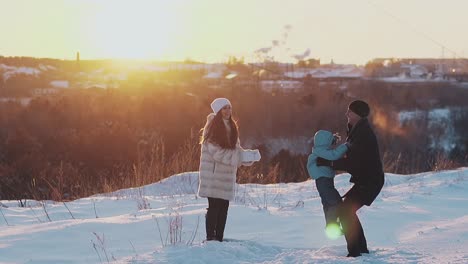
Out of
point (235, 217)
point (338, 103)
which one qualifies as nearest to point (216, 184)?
point (235, 217)

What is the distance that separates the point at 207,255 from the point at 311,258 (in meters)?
0.99

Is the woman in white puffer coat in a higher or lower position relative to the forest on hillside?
higher

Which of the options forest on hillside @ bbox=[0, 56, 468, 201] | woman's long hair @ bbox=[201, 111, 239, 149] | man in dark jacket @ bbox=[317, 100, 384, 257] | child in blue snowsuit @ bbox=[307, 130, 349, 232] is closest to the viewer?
man in dark jacket @ bbox=[317, 100, 384, 257]

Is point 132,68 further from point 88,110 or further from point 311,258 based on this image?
point 311,258

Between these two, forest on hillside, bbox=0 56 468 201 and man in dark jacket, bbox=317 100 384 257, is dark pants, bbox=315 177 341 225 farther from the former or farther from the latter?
forest on hillside, bbox=0 56 468 201

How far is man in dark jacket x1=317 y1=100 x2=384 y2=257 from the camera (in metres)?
6.24

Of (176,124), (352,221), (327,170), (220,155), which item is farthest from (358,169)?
(176,124)

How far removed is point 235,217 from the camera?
30.0 ft

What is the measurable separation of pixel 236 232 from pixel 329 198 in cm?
224

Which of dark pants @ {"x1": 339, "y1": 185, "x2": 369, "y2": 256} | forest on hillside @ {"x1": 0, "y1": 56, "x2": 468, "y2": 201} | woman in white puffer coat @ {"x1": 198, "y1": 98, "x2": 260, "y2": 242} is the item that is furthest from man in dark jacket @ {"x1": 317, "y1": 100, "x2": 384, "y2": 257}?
forest on hillside @ {"x1": 0, "y1": 56, "x2": 468, "y2": 201}

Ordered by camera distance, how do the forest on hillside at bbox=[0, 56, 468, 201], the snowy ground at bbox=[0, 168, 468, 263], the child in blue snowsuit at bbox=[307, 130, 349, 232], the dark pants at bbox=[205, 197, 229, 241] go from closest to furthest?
the child in blue snowsuit at bbox=[307, 130, 349, 232]
the snowy ground at bbox=[0, 168, 468, 263]
the dark pants at bbox=[205, 197, 229, 241]
the forest on hillside at bbox=[0, 56, 468, 201]

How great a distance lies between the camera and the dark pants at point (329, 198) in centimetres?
644

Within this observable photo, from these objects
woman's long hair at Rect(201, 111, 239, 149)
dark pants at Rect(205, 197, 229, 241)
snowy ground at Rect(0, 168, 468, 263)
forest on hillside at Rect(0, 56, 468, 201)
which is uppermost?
woman's long hair at Rect(201, 111, 239, 149)

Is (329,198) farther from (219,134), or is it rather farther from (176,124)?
(176,124)
